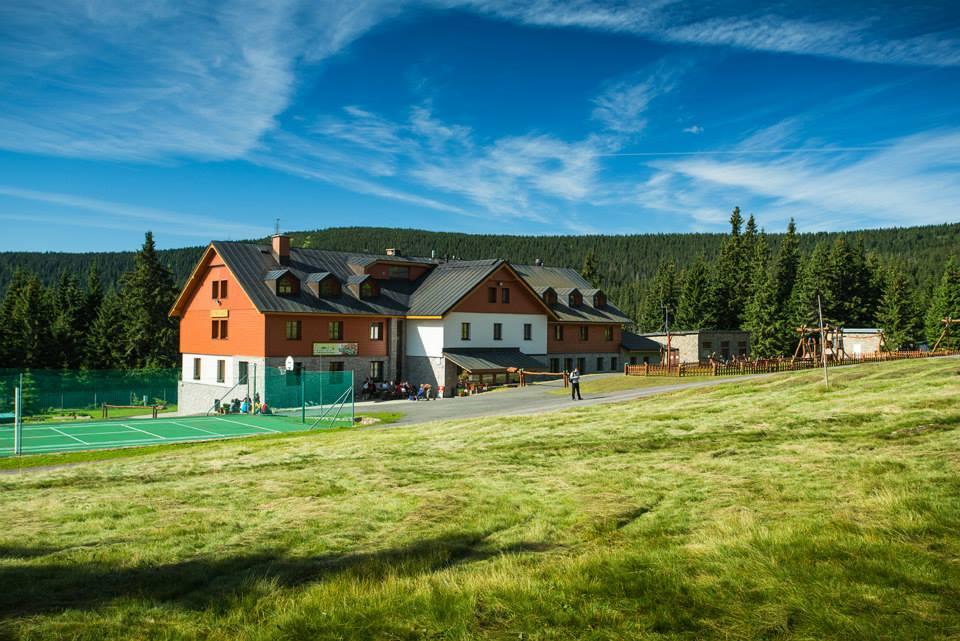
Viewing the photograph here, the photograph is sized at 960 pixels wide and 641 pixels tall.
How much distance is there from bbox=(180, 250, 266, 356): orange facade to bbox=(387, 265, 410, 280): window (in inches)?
476

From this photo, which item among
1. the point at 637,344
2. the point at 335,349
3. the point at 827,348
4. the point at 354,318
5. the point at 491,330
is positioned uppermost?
the point at 354,318

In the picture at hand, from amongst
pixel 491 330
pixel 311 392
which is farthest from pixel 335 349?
pixel 311 392

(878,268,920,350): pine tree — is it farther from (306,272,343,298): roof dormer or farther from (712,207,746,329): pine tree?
(306,272,343,298): roof dormer

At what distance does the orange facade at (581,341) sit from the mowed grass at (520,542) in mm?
39537

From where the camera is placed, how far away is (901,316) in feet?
273

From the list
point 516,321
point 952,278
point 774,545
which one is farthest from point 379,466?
point 952,278

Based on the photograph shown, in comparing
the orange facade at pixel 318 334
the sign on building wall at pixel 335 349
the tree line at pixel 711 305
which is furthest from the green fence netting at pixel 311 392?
the tree line at pixel 711 305

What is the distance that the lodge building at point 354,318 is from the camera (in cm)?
4691

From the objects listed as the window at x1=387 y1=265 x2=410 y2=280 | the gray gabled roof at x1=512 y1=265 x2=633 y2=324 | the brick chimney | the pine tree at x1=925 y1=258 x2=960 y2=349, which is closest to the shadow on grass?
the brick chimney

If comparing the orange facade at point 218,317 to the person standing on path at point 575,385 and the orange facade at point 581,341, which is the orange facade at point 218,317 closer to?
the person standing on path at point 575,385

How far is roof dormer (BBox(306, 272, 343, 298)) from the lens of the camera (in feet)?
160

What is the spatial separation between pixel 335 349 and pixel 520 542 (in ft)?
131

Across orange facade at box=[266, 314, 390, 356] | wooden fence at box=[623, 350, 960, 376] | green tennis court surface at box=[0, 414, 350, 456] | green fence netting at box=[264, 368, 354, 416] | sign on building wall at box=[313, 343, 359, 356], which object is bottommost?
green tennis court surface at box=[0, 414, 350, 456]

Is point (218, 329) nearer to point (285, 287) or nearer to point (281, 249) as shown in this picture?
point (285, 287)
